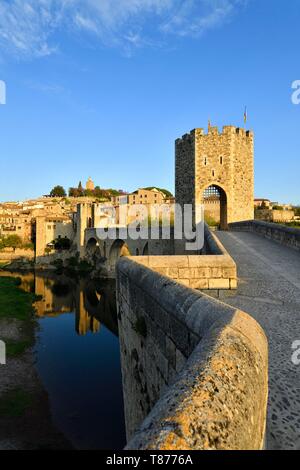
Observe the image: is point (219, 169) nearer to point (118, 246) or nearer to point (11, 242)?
point (118, 246)

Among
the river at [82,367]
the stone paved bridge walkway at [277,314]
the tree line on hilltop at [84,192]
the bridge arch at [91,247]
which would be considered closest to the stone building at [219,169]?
the stone paved bridge walkway at [277,314]

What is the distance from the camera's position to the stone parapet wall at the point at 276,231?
1158cm

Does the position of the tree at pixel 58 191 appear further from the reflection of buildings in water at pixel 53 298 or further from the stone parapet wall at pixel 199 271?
the stone parapet wall at pixel 199 271

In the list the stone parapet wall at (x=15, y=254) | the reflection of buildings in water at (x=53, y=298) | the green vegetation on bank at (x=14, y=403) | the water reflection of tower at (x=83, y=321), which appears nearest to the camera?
the green vegetation on bank at (x=14, y=403)

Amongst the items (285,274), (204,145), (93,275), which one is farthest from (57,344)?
(93,275)

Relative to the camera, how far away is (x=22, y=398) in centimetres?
1325

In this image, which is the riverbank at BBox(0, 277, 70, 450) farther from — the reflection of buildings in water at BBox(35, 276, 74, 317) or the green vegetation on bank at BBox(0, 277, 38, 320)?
the reflection of buildings in water at BBox(35, 276, 74, 317)

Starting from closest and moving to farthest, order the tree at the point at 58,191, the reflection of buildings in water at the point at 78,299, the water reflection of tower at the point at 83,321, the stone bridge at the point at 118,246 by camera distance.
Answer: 1. the water reflection of tower at the point at 83,321
2. the reflection of buildings in water at the point at 78,299
3. the stone bridge at the point at 118,246
4. the tree at the point at 58,191

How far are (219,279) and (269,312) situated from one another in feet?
5.01

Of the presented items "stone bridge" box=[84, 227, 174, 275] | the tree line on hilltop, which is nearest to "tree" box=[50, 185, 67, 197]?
the tree line on hilltop

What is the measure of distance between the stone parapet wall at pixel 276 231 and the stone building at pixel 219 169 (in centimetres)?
192

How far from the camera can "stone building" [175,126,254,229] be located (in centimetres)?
1959

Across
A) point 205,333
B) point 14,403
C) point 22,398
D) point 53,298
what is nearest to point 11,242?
point 53,298

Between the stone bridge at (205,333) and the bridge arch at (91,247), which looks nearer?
the stone bridge at (205,333)
